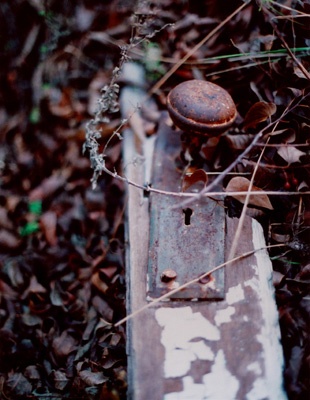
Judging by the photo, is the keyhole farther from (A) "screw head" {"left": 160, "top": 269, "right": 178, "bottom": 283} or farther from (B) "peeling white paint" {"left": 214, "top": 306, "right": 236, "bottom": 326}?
(B) "peeling white paint" {"left": 214, "top": 306, "right": 236, "bottom": 326}

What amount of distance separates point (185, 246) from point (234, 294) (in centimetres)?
21

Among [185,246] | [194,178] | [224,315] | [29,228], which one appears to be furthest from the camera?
[29,228]

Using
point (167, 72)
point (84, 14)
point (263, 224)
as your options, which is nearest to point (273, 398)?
point (263, 224)

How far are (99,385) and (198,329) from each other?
44 centimetres

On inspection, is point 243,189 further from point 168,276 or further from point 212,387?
point 212,387

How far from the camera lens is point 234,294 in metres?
1.32

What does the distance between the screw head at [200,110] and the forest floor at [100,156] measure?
0.17 meters

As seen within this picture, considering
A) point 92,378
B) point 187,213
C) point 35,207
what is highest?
point 187,213

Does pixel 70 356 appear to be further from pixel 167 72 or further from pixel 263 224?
pixel 167 72

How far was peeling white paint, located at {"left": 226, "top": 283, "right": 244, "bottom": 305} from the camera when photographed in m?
1.31

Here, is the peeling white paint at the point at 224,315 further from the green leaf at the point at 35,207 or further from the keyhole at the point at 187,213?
the green leaf at the point at 35,207

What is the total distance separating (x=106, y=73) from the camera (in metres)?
2.44

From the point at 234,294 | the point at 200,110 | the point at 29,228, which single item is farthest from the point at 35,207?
the point at 234,294

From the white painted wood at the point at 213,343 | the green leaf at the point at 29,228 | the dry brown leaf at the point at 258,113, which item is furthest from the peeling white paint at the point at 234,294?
the green leaf at the point at 29,228
